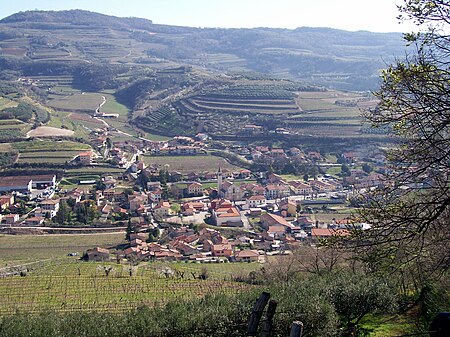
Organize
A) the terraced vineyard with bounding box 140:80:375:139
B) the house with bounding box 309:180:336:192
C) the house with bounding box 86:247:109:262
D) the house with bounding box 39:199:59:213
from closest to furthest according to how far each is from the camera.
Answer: the house with bounding box 86:247:109:262 → the house with bounding box 39:199:59:213 → the house with bounding box 309:180:336:192 → the terraced vineyard with bounding box 140:80:375:139

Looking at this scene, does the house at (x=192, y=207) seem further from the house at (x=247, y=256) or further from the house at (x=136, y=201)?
the house at (x=247, y=256)

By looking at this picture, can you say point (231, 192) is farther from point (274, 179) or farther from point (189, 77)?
point (189, 77)

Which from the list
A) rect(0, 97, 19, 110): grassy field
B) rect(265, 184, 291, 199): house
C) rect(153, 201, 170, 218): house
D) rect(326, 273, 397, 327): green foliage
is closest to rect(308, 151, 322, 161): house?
rect(265, 184, 291, 199): house

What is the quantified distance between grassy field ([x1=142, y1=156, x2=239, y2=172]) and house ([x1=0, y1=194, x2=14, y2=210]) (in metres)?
13.9

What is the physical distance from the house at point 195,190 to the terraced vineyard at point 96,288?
53.1 feet

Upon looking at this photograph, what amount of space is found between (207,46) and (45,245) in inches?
5731

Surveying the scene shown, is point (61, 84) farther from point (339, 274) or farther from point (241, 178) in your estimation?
point (339, 274)

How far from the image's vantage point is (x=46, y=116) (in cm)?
5947

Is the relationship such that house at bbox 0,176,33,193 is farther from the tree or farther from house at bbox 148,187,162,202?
the tree

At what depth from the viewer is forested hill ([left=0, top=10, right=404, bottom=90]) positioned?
379 feet

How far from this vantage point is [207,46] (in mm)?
166875

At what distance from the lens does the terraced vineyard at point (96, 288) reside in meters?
17.5

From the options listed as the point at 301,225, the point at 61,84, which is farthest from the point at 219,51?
the point at 301,225

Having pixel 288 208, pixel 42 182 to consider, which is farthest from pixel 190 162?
pixel 288 208
